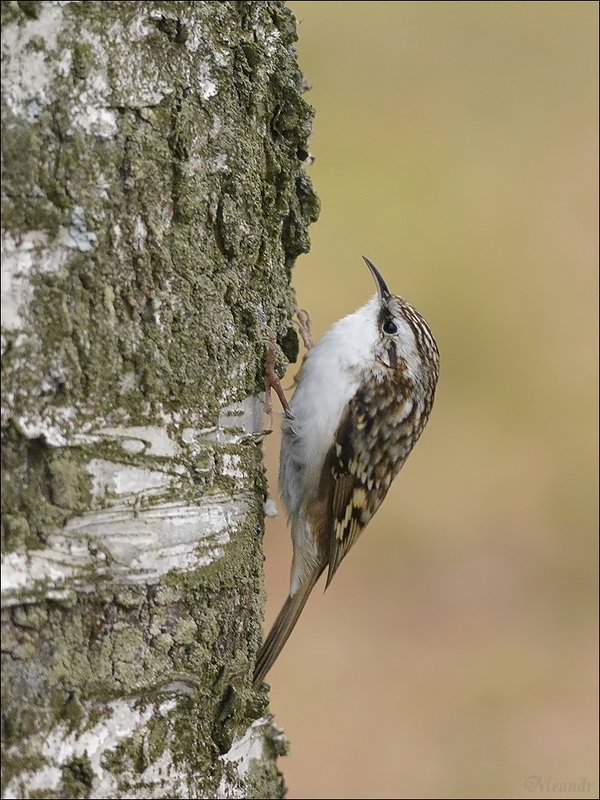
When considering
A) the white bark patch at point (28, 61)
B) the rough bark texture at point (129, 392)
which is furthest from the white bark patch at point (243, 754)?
the white bark patch at point (28, 61)

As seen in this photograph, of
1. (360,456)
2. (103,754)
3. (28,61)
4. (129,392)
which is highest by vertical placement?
(28,61)

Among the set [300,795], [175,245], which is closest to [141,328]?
[175,245]

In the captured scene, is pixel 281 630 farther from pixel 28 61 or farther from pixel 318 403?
pixel 28 61

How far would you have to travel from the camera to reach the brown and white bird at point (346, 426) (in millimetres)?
2770

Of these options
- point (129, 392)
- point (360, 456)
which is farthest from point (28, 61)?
point (360, 456)

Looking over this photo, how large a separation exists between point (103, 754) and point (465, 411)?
4.30 m

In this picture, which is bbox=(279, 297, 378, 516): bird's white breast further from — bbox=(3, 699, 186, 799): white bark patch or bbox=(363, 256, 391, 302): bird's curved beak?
bbox=(3, 699, 186, 799): white bark patch

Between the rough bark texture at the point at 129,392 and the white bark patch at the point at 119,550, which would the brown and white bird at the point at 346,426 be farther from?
the white bark patch at the point at 119,550

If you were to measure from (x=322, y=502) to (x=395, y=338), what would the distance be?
1.58 feet

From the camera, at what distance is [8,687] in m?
1.52

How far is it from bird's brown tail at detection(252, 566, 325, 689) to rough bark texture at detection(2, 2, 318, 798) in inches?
12.1

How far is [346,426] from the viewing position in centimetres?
278

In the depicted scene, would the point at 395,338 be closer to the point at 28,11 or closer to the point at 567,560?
the point at 28,11

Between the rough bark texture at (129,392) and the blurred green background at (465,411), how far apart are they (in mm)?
2959
